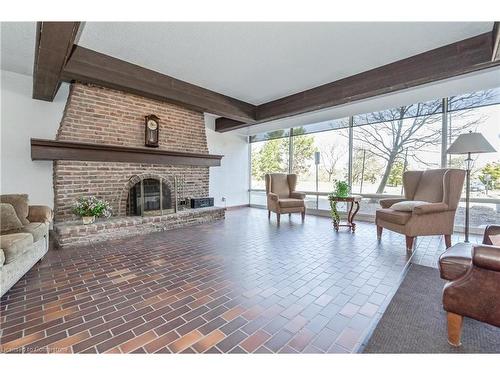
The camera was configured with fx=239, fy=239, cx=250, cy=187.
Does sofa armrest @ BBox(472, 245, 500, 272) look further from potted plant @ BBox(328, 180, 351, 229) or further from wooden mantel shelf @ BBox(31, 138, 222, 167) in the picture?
wooden mantel shelf @ BBox(31, 138, 222, 167)

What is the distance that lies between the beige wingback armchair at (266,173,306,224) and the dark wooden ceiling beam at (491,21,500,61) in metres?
3.53

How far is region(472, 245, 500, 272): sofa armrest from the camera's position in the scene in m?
1.26

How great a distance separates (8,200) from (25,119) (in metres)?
1.98

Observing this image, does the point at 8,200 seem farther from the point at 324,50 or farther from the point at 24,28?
the point at 324,50

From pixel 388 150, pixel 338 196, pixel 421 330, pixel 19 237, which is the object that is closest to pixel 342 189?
pixel 338 196

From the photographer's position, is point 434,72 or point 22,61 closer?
point 434,72

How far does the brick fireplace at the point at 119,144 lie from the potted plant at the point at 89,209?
0.46ft

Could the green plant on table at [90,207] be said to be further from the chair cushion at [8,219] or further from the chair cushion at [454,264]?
the chair cushion at [454,264]

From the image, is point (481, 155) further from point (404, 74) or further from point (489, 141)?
point (404, 74)

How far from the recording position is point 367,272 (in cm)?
254

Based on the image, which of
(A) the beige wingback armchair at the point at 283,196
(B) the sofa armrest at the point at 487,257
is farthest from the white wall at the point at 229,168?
(B) the sofa armrest at the point at 487,257

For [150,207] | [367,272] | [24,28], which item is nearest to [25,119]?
[24,28]

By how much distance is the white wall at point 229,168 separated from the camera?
686 cm
